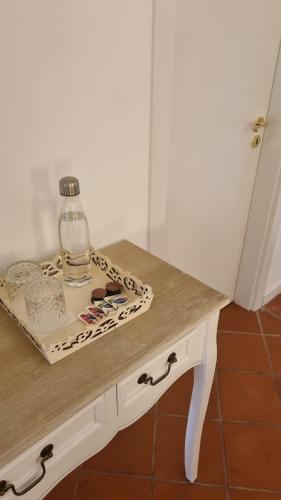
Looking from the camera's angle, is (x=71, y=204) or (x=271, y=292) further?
(x=271, y=292)

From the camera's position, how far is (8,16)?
77cm

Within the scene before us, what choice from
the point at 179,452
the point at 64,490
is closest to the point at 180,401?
the point at 179,452

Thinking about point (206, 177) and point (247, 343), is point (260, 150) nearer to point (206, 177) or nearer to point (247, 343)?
point (206, 177)

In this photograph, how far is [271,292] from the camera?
6.84ft

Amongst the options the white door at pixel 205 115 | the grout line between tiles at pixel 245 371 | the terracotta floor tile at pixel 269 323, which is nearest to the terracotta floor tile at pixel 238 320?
the terracotta floor tile at pixel 269 323

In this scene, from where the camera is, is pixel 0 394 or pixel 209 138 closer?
pixel 0 394

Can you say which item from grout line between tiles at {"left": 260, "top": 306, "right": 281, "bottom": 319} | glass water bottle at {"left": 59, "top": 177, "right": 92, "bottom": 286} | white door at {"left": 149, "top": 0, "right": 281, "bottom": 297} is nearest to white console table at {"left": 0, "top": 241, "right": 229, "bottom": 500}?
glass water bottle at {"left": 59, "top": 177, "right": 92, "bottom": 286}

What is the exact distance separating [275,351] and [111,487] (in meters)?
0.95

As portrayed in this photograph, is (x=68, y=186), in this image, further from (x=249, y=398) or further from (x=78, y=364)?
(x=249, y=398)

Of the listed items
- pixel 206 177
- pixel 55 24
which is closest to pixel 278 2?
pixel 206 177

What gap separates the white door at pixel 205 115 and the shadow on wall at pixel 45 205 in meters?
0.33

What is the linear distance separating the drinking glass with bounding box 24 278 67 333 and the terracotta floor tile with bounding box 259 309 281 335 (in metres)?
1.37

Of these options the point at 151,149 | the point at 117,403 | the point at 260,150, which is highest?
the point at 151,149

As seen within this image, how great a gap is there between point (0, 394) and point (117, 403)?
246 mm
